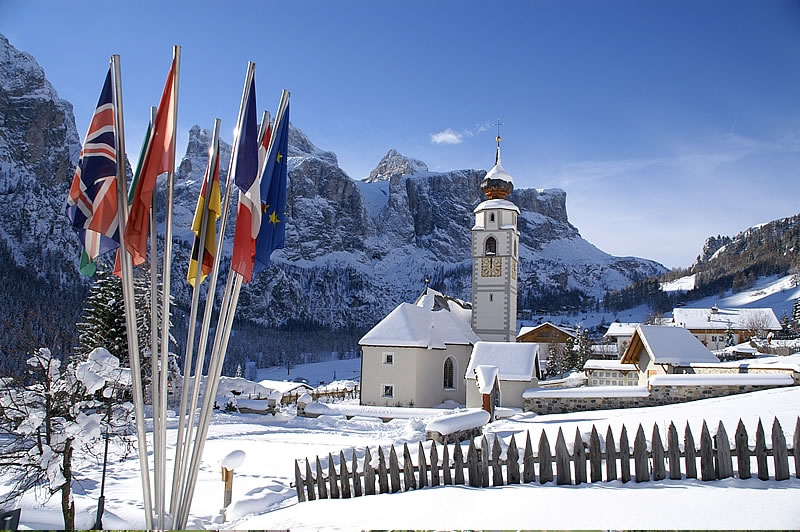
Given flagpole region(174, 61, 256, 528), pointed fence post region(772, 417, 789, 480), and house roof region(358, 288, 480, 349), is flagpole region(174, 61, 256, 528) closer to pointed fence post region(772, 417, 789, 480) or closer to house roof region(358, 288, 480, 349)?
pointed fence post region(772, 417, 789, 480)

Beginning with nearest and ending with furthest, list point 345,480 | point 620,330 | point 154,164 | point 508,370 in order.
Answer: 1. point 154,164
2. point 345,480
3. point 508,370
4. point 620,330

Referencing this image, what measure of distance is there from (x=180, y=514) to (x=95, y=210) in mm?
3527

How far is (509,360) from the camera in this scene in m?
22.1

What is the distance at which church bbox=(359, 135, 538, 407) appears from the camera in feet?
96.2

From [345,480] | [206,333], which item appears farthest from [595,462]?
[206,333]

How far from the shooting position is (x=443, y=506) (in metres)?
6.50

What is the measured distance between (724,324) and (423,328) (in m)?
50.2

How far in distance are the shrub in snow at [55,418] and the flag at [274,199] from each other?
2.61 m

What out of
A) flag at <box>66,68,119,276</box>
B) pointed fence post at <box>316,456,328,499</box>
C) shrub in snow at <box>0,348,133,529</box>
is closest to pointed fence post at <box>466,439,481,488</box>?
pointed fence post at <box>316,456,328,499</box>

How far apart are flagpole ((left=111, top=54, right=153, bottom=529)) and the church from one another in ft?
55.1

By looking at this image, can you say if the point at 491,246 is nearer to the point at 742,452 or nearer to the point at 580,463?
the point at 580,463

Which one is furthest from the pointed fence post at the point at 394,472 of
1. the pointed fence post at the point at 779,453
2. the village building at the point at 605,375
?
the village building at the point at 605,375

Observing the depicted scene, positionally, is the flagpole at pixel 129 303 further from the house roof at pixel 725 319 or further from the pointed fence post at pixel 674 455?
the house roof at pixel 725 319

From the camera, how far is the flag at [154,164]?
646 centimetres
